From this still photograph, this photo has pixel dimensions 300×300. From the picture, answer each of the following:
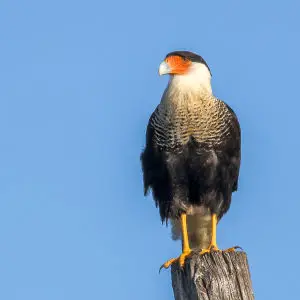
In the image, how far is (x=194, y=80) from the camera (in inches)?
327

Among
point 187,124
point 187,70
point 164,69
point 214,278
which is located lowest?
point 214,278

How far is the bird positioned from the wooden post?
2.58 meters

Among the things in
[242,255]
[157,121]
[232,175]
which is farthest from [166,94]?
[242,255]

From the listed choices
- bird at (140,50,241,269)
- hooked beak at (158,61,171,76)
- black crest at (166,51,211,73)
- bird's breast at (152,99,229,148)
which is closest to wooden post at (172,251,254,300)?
bird at (140,50,241,269)

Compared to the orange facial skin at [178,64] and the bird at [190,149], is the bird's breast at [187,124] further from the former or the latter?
the orange facial skin at [178,64]

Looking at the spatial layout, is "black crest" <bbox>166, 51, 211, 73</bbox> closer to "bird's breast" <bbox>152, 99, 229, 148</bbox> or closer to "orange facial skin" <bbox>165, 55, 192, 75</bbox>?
"orange facial skin" <bbox>165, 55, 192, 75</bbox>

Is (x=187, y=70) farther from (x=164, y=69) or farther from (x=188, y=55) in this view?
(x=164, y=69)

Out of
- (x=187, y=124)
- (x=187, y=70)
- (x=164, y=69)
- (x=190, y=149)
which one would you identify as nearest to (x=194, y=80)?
(x=187, y=70)

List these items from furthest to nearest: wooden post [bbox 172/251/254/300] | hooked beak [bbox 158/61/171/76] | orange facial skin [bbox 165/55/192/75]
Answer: orange facial skin [bbox 165/55/192/75], hooked beak [bbox 158/61/171/76], wooden post [bbox 172/251/254/300]

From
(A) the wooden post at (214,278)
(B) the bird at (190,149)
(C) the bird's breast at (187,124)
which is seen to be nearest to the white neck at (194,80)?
(B) the bird at (190,149)

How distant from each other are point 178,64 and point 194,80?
0.80 feet

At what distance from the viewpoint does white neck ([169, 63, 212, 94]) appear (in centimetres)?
826

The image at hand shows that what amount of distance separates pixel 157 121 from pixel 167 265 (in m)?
1.98

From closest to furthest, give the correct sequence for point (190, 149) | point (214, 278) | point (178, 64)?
point (214, 278)
point (190, 149)
point (178, 64)
